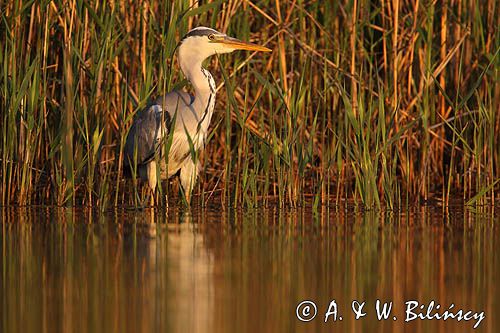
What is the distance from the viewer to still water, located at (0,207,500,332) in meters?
3.32

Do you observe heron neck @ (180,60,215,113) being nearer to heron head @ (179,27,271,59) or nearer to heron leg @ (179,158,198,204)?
heron head @ (179,27,271,59)

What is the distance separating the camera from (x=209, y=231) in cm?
538

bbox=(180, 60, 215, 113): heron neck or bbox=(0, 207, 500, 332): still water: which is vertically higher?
bbox=(180, 60, 215, 113): heron neck

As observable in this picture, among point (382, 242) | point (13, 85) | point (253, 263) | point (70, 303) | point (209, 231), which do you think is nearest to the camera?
point (70, 303)

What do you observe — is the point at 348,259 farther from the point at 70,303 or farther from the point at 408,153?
the point at 408,153

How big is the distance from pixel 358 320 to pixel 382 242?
1.67 metres

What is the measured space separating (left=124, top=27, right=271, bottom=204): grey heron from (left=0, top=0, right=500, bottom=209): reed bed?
0.12 metres

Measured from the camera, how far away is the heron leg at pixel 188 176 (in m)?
6.62

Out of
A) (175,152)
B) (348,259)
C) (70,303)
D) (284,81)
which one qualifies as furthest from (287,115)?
(70,303)

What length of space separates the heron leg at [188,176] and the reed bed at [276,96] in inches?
4.0

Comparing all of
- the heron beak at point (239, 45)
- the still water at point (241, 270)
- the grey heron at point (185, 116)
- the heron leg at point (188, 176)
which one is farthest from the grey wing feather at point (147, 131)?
the still water at point (241, 270)

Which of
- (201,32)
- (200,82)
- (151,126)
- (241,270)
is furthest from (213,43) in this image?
(241,270)

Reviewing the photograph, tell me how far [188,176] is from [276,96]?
721 mm

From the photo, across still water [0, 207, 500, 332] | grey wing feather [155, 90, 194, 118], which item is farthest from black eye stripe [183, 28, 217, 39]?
still water [0, 207, 500, 332]
